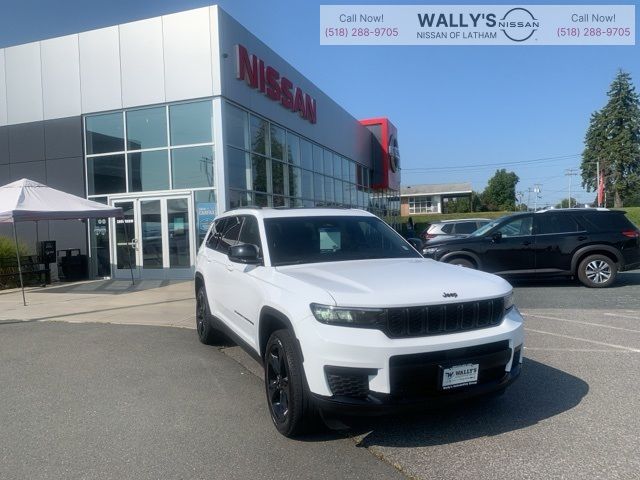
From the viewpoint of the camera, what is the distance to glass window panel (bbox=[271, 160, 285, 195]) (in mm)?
18031

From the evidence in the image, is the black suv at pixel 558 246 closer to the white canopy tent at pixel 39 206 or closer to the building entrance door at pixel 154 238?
the building entrance door at pixel 154 238

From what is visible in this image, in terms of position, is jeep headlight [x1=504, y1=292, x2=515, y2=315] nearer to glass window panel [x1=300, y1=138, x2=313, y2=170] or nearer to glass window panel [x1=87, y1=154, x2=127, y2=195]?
glass window panel [x1=87, y1=154, x2=127, y2=195]

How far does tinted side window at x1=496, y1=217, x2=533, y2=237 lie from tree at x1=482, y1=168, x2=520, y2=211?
81.6 m

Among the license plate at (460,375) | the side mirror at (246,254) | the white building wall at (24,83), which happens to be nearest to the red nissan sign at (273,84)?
the white building wall at (24,83)

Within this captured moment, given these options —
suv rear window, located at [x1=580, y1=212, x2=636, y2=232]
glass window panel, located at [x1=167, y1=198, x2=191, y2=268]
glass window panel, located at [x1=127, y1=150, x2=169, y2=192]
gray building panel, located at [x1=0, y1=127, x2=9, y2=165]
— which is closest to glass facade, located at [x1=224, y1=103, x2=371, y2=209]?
glass window panel, located at [x1=167, y1=198, x2=191, y2=268]

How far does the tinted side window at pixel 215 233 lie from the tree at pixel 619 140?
199 feet

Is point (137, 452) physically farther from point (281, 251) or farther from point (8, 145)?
point (8, 145)

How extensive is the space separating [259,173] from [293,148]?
3.20m

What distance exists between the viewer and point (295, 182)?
65.5 feet

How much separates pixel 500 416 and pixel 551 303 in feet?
19.7

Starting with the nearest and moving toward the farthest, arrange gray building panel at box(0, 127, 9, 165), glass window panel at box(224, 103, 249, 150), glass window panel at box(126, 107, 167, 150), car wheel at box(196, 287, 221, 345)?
car wheel at box(196, 287, 221, 345) < glass window panel at box(224, 103, 249, 150) < glass window panel at box(126, 107, 167, 150) < gray building panel at box(0, 127, 9, 165)

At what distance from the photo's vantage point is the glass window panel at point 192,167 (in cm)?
1479

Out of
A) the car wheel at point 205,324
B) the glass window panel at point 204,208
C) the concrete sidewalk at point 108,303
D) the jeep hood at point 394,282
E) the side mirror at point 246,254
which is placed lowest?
the concrete sidewalk at point 108,303

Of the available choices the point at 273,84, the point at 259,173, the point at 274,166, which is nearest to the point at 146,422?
the point at 259,173
